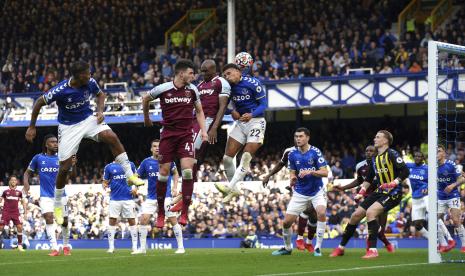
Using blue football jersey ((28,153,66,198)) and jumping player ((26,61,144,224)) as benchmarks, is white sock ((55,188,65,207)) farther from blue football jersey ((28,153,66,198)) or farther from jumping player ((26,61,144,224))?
blue football jersey ((28,153,66,198))

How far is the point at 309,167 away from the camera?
19609 mm

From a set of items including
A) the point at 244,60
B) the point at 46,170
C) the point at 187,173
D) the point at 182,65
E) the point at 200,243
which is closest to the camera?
the point at 182,65

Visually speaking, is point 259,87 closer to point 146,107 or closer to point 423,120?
point 146,107

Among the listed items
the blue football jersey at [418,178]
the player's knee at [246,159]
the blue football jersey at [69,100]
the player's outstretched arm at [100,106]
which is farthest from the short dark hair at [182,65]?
the blue football jersey at [418,178]

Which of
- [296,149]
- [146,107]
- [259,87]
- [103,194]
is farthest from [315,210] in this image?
[103,194]

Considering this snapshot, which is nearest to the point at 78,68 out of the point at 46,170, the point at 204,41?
the point at 46,170

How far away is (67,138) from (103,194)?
21664 millimetres

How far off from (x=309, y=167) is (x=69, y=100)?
5.36m

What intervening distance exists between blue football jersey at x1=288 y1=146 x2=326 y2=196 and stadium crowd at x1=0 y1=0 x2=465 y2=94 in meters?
16.9

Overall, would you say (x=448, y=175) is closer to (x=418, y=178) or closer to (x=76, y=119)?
(x=418, y=178)

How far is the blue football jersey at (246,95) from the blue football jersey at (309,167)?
1710 millimetres

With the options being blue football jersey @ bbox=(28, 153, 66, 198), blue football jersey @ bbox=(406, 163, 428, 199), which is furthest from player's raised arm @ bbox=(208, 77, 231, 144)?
blue football jersey @ bbox=(406, 163, 428, 199)

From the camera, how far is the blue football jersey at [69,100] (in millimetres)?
17062

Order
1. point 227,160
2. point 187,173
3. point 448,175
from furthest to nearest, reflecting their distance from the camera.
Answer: point 448,175 < point 227,160 < point 187,173
